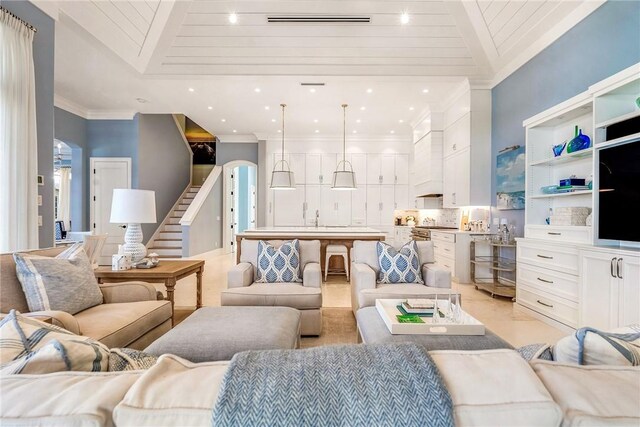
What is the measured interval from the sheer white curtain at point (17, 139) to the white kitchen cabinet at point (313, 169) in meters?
5.47

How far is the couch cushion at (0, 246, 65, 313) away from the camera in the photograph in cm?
171

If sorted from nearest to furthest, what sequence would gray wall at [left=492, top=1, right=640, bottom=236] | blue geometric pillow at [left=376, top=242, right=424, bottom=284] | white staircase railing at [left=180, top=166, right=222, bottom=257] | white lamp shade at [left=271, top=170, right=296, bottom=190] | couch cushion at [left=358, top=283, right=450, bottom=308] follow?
couch cushion at [left=358, top=283, right=450, bottom=308] < gray wall at [left=492, top=1, right=640, bottom=236] < blue geometric pillow at [left=376, top=242, right=424, bottom=284] < white lamp shade at [left=271, top=170, right=296, bottom=190] < white staircase railing at [left=180, top=166, right=222, bottom=257]

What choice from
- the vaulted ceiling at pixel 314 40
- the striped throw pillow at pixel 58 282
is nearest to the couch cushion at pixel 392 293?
the striped throw pillow at pixel 58 282

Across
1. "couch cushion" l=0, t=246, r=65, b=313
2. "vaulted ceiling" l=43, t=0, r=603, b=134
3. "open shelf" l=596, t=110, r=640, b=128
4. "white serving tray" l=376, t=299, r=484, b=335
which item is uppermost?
"vaulted ceiling" l=43, t=0, r=603, b=134

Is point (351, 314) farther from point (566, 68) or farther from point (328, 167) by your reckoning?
point (328, 167)

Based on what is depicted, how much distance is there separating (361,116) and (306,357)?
6220 millimetres

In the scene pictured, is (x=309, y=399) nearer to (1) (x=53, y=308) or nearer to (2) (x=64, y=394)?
(2) (x=64, y=394)

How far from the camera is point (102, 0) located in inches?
131

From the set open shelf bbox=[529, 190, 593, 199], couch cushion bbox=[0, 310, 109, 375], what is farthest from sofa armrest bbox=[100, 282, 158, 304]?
open shelf bbox=[529, 190, 593, 199]

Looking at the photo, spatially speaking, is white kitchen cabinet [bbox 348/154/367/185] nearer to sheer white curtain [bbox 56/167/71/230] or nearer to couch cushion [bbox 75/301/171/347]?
couch cushion [bbox 75/301/171/347]

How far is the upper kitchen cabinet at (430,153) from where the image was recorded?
5.90 meters

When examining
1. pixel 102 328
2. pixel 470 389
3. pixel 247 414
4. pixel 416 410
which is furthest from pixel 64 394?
pixel 102 328

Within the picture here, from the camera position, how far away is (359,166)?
25.5ft

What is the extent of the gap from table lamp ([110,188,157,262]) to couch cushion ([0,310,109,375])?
2.17 metres
